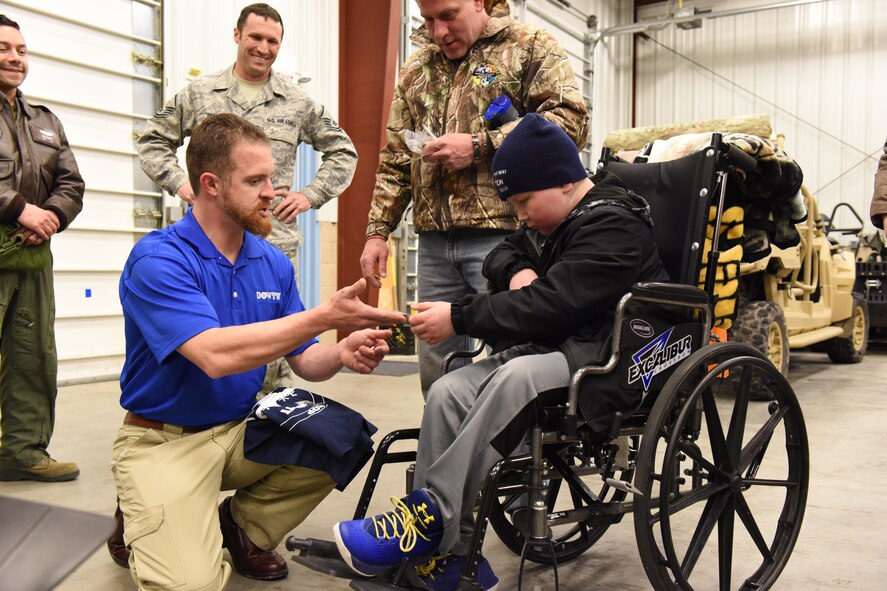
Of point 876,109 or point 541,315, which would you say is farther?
point 876,109

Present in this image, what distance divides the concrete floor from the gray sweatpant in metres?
0.47

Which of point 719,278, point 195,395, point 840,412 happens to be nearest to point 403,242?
point 840,412

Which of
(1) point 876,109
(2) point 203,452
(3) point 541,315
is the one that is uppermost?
(1) point 876,109

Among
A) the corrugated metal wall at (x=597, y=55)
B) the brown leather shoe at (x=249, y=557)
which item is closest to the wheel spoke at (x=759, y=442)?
the brown leather shoe at (x=249, y=557)

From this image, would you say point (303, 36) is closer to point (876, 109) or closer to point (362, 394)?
point (362, 394)

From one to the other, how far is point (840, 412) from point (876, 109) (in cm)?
761

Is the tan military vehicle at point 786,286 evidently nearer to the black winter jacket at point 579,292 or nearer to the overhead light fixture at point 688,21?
the black winter jacket at point 579,292

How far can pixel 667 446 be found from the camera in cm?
161

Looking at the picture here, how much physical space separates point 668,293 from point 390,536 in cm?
78

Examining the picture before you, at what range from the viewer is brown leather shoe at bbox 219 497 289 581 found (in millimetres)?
2014

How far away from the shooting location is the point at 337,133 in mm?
3295

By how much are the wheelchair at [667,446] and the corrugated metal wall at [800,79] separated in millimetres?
9594

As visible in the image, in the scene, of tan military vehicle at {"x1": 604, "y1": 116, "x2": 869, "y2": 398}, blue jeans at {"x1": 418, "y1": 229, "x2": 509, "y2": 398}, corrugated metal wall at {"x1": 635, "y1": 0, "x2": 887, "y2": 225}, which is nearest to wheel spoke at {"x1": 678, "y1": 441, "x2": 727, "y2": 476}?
blue jeans at {"x1": 418, "y1": 229, "x2": 509, "y2": 398}

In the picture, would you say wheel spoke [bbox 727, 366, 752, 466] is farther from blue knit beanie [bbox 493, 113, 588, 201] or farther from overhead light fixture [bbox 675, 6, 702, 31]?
overhead light fixture [bbox 675, 6, 702, 31]
